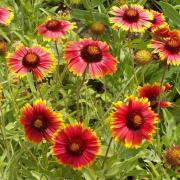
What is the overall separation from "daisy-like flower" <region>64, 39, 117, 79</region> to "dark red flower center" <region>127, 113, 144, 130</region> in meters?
0.28

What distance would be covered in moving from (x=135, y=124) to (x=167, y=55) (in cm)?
37

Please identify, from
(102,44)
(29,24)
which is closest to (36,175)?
(102,44)

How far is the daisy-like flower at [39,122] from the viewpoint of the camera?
1.51m

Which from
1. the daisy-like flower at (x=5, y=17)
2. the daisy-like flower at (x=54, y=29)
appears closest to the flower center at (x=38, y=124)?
the daisy-like flower at (x=54, y=29)

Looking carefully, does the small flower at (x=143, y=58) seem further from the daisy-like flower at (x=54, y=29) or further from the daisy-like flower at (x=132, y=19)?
the daisy-like flower at (x=54, y=29)

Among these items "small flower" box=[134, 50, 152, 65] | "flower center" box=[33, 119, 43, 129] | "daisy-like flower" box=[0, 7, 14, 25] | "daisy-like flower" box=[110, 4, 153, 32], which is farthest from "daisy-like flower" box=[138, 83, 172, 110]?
"daisy-like flower" box=[0, 7, 14, 25]

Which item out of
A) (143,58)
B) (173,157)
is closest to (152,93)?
(143,58)

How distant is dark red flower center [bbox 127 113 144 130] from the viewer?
140cm

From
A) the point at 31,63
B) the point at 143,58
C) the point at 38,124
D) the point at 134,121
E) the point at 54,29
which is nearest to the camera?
the point at 134,121

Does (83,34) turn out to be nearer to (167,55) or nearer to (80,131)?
(167,55)

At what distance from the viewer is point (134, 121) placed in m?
1.40

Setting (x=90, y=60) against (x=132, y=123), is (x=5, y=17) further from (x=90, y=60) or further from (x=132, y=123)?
(x=132, y=123)

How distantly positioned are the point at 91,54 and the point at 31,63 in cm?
23

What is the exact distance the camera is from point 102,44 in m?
1.78
